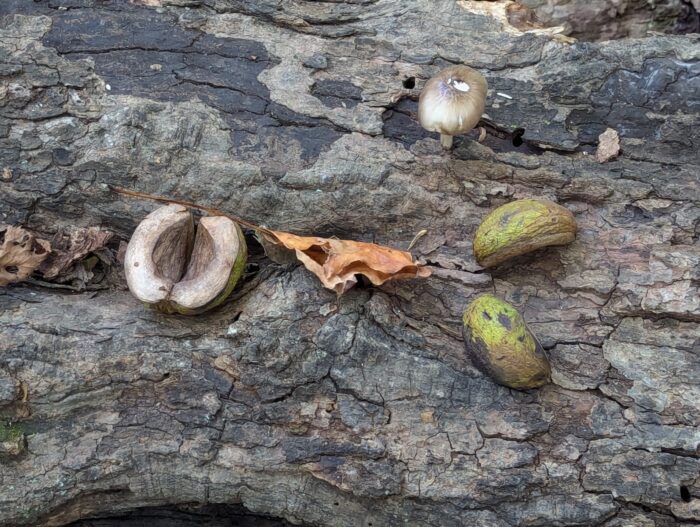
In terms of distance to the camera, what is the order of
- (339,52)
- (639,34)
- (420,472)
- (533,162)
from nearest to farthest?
(420,472), (533,162), (339,52), (639,34)

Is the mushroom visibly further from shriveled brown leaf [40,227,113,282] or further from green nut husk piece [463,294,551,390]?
shriveled brown leaf [40,227,113,282]

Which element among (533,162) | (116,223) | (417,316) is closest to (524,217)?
(533,162)

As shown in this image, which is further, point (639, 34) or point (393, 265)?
point (639, 34)

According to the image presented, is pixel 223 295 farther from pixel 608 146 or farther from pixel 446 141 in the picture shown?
pixel 608 146

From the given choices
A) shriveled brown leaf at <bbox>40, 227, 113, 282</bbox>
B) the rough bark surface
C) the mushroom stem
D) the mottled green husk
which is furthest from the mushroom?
shriveled brown leaf at <bbox>40, 227, 113, 282</bbox>

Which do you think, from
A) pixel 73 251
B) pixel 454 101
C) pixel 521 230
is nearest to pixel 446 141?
pixel 454 101

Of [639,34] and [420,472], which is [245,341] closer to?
[420,472]
